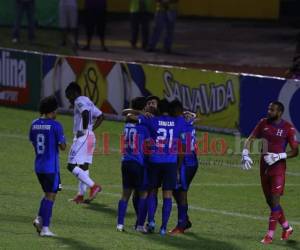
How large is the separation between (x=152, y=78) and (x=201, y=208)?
29.6ft

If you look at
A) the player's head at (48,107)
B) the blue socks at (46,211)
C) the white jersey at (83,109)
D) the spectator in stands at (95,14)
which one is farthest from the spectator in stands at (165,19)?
the blue socks at (46,211)

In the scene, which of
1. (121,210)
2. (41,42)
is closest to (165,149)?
(121,210)

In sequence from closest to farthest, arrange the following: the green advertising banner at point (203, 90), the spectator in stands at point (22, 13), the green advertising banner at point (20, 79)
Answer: the green advertising banner at point (203, 90)
the green advertising banner at point (20, 79)
the spectator in stands at point (22, 13)

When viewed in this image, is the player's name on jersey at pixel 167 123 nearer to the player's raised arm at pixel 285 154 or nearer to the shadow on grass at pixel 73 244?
the player's raised arm at pixel 285 154

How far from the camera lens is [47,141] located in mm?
15797

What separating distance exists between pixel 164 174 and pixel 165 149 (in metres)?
0.38

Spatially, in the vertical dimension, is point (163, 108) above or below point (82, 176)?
above

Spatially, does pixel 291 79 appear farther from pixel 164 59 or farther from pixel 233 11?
pixel 233 11

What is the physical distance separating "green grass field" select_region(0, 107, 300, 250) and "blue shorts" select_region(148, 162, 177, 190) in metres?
0.71

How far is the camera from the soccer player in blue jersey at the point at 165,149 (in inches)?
632

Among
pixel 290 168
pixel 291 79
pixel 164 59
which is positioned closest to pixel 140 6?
pixel 164 59

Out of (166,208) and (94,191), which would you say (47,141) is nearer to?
(166,208)

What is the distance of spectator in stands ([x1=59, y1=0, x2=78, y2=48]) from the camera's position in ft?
121

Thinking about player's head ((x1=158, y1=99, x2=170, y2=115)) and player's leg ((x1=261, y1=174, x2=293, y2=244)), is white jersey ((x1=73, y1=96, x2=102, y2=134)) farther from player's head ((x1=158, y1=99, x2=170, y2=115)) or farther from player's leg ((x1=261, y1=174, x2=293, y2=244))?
player's leg ((x1=261, y1=174, x2=293, y2=244))
